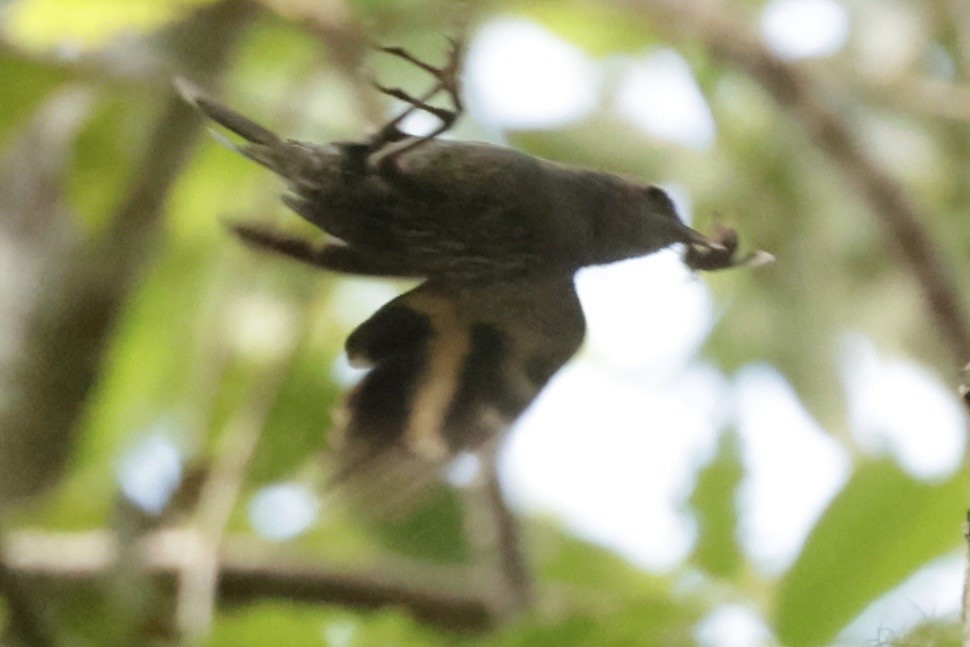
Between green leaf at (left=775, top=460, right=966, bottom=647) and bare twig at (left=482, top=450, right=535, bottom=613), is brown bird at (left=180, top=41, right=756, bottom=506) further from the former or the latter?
bare twig at (left=482, top=450, right=535, bottom=613)

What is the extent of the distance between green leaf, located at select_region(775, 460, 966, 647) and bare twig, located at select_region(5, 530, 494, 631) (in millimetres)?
391

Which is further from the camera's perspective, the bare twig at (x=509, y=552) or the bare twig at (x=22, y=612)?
the bare twig at (x=509, y=552)

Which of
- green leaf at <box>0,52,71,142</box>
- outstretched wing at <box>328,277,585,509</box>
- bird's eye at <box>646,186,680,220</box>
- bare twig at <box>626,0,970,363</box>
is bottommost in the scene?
green leaf at <box>0,52,71,142</box>

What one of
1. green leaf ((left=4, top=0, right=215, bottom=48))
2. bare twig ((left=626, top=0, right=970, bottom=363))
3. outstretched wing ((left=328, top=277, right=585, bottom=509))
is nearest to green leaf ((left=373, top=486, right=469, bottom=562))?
bare twig ((left=626, top=0, right=970, bottom=363))

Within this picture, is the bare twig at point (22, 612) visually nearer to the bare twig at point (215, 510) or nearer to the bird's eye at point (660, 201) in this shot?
the bare twig at point (215, 510)

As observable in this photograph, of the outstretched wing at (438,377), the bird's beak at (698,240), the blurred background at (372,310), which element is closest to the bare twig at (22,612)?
the blurred background at (372,310)

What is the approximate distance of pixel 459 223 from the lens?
0.33 m

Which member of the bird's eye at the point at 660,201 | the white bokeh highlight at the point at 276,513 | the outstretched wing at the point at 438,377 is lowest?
the white bokeh highlight at the point at 276,513

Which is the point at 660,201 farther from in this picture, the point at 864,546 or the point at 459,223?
the point at 864,546

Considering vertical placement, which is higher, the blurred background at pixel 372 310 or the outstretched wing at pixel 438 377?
the outstretched wing at pixel 438 377

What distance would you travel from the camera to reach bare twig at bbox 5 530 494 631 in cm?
98

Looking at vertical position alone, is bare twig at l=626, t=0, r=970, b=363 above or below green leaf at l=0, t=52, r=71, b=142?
above

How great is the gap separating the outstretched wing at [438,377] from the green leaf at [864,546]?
1.06ft

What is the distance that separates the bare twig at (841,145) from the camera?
860mm
